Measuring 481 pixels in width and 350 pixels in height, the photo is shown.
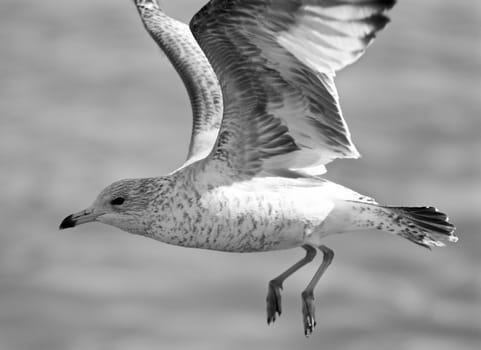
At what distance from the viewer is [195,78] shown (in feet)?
32.1

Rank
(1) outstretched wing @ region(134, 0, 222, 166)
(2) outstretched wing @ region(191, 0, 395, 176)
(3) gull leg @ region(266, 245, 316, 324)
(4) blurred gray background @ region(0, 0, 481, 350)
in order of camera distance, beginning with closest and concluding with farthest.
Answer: (2) outstretched wing @ region(191, 0, 395, 176), (3) gull leg @ region(266, 245, 316, 324), (1) outstretched wing @ region(134, 0, 222, 166), (4) blurred gray background @ region(0, 0, 481, 350)

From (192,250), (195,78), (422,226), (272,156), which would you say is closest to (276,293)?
(272,156)

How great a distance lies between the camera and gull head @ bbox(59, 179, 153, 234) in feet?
27.6

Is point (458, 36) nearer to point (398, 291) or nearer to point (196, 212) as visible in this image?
point (398, 291)

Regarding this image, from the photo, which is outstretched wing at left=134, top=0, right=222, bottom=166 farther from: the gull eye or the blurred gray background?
the blurred gray background

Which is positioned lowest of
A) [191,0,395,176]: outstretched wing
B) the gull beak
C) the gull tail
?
→ the gull beak

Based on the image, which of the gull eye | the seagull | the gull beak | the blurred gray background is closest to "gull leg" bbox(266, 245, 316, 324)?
the seagull

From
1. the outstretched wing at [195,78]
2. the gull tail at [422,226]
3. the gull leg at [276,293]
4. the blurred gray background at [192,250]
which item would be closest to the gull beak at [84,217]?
the outstretched wing at [195,78]

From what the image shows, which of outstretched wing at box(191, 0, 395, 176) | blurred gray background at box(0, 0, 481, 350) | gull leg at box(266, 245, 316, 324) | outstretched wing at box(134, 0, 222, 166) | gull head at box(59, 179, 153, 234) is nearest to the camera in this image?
outstretched wing at box(191, 0, 395, 176)

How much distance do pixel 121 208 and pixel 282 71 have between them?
57.1 inches

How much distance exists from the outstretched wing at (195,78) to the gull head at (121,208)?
0.62m

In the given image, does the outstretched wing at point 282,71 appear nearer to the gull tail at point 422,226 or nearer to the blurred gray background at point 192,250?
the gull tail at point 422,226

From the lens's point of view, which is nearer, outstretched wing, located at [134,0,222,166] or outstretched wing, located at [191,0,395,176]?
outstretched wing, located at [191,0,395,176]

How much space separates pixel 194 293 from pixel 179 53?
18.3 meters
